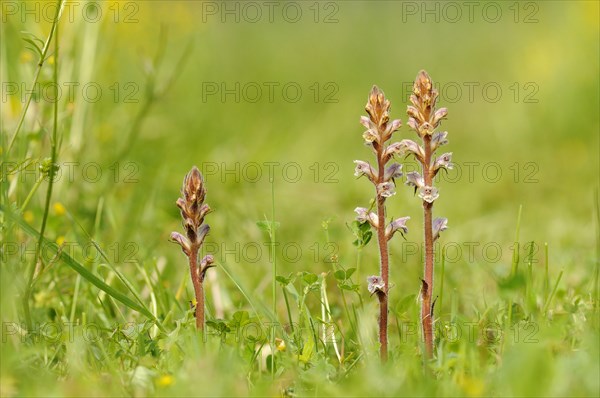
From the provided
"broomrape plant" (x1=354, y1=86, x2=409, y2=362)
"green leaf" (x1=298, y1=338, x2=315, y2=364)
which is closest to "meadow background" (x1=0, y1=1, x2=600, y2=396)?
"green leaf" (x1=298, y1=338, x2=315, y2=364)

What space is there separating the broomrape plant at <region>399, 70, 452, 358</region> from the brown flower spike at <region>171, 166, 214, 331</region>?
473 millimetres

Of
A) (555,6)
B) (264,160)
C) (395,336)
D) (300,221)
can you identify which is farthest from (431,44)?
(395,336)

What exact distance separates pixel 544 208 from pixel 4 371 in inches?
144

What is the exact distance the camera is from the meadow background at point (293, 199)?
1956 mm

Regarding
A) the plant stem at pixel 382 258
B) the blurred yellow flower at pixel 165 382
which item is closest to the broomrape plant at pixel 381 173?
the plant stem at pixel 382 258

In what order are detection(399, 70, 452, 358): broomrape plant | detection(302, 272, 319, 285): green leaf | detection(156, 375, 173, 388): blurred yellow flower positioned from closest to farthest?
detection(156, 375, 173, 388): blurred yellow flower
detection(399, 70, 452, 358): broomrape plant
detection(302, 272, 319, 285): green leaf

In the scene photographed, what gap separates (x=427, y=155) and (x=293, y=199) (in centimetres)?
281

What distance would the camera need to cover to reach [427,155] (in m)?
1.94

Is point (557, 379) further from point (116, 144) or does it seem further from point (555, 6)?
point (555, 6)

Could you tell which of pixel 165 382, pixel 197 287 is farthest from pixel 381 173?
pixel 165 382

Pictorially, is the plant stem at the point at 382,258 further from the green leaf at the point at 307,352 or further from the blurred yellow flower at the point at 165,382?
the blurred yellow flower at the point at 165,382

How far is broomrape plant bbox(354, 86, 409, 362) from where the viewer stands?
1.91 meters

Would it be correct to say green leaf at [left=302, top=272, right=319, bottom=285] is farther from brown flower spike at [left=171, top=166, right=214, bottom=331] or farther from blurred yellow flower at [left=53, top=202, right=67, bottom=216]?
blurred yellow flower at [left=53, top=202, right=67, bottom=216]

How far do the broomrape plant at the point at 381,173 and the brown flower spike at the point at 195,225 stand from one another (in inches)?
14.3
